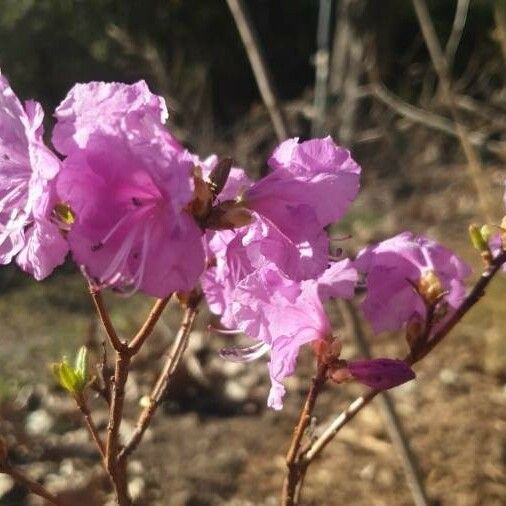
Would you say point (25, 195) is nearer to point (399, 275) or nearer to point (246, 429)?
point (399, 275)

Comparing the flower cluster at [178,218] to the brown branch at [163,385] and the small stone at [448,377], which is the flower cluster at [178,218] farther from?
the small stone at [448,377]

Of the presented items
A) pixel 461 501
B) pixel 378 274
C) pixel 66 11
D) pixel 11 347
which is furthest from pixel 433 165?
pixel 378 274

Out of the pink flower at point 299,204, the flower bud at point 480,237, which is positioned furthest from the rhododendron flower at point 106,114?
the flower bud at point 480,237

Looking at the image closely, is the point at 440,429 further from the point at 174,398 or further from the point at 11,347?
the point at 11,347

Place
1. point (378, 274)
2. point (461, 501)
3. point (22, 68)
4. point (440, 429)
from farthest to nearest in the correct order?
point (22, 68) → point (440, 429) → point (461, 501) → point (378, 274)

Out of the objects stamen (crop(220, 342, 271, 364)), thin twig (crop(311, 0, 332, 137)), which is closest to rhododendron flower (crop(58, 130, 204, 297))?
stamen (crop(220, 342, 271, 364))

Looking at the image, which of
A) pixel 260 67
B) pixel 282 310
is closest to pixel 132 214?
pixel 282 310
